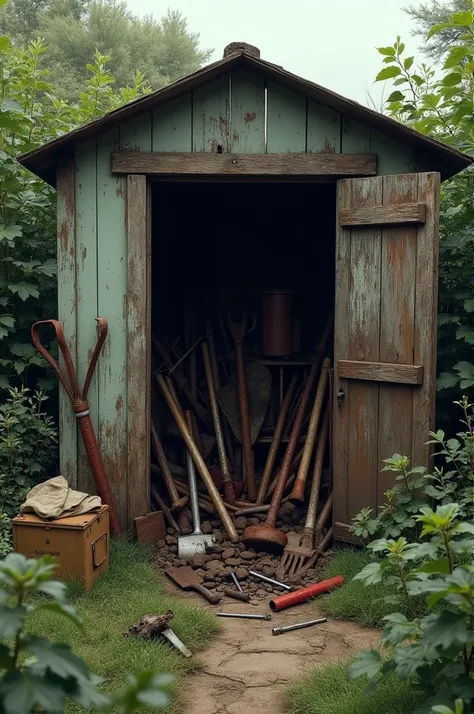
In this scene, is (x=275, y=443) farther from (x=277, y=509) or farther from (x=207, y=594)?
(x=207, y=594)

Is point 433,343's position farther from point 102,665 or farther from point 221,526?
point 102,665

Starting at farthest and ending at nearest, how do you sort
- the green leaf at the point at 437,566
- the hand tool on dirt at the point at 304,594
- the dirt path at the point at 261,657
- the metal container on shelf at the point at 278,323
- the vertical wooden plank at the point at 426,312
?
1. the metal container on shelf at the point at 278,323
2. the vertical wooden plank at the point at 426,312
3. the hand tool on dirt at the point at 304,594
4. the dirt path at the point at 261,657
5. the green leaf at the point at 437,566

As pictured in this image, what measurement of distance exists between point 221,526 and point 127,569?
119 cm

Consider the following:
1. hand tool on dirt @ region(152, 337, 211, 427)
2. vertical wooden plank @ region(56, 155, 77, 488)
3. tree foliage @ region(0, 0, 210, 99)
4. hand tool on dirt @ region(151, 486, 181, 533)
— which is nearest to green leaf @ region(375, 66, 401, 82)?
vertical wooden plank @ region(56, 155, 77, 488)

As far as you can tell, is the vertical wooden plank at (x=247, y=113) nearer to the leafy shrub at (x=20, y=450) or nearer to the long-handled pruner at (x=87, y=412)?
the long-handled pruner at (x=87, y=412)

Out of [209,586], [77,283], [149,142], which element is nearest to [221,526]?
[209,586]

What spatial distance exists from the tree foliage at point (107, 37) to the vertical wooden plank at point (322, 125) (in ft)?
66.3

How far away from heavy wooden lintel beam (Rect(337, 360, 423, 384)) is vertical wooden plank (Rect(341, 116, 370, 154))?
56.8 inches

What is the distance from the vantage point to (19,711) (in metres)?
1.47

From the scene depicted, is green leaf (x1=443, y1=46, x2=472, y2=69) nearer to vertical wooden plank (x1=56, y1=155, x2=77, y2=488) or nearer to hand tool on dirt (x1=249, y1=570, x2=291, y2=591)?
vertical wooden plank (x1=56, y1=155, x2=77, y2=488)

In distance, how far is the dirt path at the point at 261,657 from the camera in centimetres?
346

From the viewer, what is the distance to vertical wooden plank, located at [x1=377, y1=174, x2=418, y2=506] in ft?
16.1

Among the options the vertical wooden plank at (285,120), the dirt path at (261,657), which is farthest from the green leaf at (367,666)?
the vertical wooden plank at (285,120)

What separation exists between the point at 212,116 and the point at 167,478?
9.11 feet
